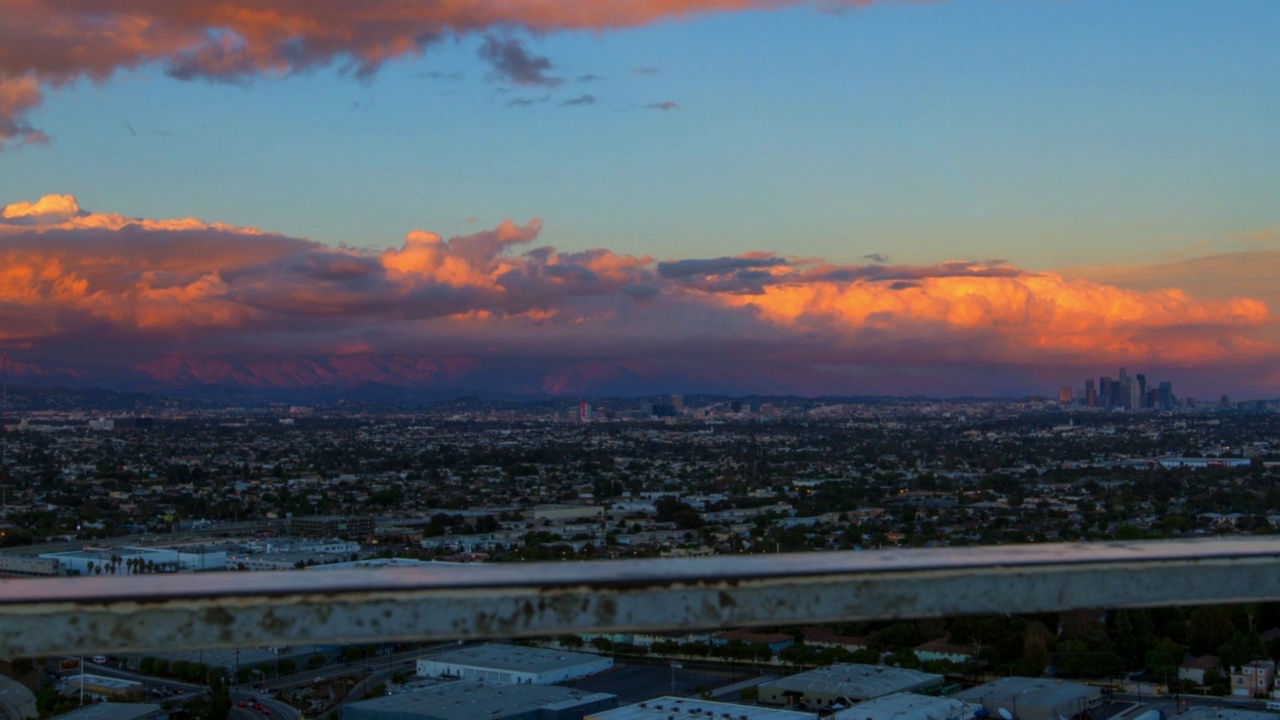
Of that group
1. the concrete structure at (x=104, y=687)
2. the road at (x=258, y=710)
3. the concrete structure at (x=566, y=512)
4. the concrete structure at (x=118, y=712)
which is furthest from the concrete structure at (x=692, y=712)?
the concrete structure at (x=566, y=512)

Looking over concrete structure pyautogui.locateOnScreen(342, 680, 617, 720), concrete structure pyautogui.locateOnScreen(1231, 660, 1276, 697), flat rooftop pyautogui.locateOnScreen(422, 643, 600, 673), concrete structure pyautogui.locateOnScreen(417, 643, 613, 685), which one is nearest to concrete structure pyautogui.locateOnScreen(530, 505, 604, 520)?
flat rooftop pyautogui.locateOnScreen(422, 643, 600, 673)

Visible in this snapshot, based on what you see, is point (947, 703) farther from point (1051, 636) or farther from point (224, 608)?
point (224, 608)

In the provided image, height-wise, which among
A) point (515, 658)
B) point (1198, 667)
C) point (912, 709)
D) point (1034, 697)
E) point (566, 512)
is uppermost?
point (912, 709)

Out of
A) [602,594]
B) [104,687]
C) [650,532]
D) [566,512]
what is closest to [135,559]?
[104,687]

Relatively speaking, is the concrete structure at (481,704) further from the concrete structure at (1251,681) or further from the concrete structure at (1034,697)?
the concrete structure at (1251,681)

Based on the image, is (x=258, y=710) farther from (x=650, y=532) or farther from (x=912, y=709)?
(x=650, y=532)
